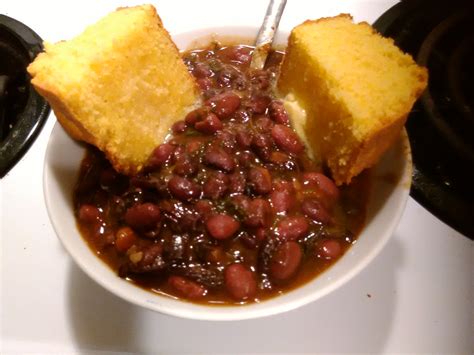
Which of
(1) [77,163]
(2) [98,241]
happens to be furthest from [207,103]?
(2) [98,241]

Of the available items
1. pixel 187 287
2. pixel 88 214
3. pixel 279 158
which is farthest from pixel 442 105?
pixel 88 214

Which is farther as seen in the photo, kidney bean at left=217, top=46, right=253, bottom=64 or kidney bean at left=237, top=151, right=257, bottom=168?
kidney bean at left=217, top=46, right=253, bottom=64

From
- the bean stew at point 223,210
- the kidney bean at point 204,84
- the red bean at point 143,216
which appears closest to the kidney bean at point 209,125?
the bean stew at point 223,210

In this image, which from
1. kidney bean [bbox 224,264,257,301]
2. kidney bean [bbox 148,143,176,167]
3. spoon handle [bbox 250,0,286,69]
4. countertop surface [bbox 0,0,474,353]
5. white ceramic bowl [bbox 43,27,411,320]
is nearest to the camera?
white ceramic bowl [bbox 43,27,411,320]

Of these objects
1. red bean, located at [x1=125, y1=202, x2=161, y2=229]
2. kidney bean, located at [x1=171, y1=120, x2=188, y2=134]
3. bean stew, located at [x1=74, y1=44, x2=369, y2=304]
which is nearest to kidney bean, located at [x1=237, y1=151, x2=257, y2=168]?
bean stew, located at [x1=74, y1=44, x2=369, y2=304]

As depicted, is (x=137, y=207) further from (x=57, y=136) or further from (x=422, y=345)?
(x=422, y=345)

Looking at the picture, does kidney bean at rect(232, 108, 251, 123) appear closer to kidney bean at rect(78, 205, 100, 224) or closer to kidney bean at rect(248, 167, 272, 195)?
A: kidney bean at rect(248, 167, 272, 195)

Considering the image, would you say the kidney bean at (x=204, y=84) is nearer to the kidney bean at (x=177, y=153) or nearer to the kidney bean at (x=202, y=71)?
the kidney bean at (x=202, y=71)

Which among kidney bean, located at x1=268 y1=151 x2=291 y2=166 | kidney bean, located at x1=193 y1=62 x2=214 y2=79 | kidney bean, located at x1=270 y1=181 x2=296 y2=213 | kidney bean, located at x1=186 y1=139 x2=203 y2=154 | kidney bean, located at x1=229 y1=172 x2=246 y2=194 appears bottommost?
kidney bean, located at x1=270 y1=181 x2=296 y2=213

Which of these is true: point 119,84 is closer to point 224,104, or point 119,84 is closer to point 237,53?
point 224,104
